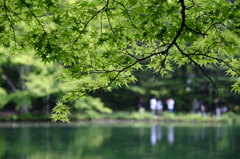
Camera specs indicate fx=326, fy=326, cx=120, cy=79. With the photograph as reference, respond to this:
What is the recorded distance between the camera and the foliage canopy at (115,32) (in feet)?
10.3

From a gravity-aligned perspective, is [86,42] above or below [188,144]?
above

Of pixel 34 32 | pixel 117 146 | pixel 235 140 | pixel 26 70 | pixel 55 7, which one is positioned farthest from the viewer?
pixel 26 70

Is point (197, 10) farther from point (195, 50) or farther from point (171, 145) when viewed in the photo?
point (171, 145)

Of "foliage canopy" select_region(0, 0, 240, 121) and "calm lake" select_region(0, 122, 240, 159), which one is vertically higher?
"foliage canopy" select_region(0, 0, 240, 121)

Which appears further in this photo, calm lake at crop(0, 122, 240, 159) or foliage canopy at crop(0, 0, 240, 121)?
calm lake at crop(0, 122, 240, 159)

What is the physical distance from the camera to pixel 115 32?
3475 mm

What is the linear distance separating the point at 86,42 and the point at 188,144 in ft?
25.1

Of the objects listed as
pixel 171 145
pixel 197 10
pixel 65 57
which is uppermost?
pixel 197 10

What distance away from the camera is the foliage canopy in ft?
10.3

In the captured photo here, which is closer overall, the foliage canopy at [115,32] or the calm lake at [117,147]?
the foliage canopy at [115,32]

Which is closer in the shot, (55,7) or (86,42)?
(55,7)

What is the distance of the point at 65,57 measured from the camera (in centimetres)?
342

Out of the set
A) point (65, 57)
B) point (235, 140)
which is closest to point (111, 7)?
point (65, 57)

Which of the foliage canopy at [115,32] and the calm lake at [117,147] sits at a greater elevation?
the foliage canopy at [115,32]
